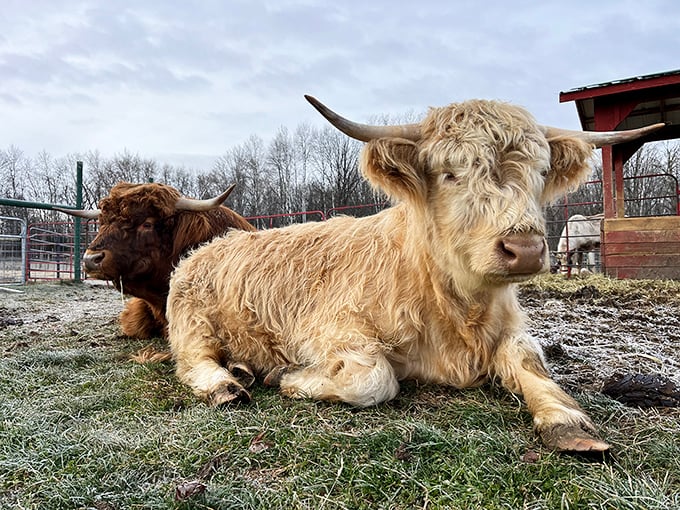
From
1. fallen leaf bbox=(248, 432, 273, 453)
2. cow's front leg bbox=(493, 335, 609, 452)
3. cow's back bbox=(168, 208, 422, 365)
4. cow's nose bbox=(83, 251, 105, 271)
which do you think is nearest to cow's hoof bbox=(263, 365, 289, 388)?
cow's back bbox=(168, 208, 422, 365)

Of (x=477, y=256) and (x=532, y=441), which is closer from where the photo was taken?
(x=532, y=441)

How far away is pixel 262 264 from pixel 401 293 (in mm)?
1086

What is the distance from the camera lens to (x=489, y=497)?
1.31 metres

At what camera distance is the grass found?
53.2 inches

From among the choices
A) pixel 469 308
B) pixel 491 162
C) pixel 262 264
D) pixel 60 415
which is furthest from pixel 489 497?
pixel 262 264

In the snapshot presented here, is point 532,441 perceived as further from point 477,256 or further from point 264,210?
point 264,210

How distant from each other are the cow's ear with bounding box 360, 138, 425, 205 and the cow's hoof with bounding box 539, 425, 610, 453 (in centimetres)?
121

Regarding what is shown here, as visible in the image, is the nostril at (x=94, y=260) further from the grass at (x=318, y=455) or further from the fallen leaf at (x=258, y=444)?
the fallen leaf at (x=258, y=444)

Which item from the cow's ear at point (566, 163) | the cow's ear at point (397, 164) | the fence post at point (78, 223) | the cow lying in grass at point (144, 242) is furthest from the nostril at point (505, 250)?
the fence post at point (78, 223)

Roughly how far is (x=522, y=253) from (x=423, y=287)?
72 cm

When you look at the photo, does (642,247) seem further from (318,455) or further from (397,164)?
(318,455)

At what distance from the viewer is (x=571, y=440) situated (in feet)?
5.24

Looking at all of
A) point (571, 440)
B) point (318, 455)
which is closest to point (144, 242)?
point (318, 455)

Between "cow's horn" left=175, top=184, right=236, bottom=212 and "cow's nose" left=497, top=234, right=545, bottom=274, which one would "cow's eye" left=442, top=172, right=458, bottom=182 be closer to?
"cow's nose" left=497, top=234, right=545, bottom=274
